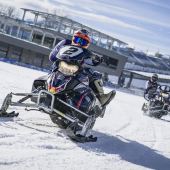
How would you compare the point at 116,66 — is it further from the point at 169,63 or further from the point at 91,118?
the point at 91,118

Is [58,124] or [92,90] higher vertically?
[92,90]

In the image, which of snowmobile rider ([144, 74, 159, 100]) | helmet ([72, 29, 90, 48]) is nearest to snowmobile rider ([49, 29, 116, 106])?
helmet ([72, 29, 90, 48])

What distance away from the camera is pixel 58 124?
8.03 metres

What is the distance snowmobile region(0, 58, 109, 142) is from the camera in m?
7.16

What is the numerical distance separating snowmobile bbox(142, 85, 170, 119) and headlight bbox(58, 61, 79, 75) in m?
9.26

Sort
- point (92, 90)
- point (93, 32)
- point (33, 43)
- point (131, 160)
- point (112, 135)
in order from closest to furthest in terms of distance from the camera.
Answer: point (131, 160) < point (92, 90) < point (112, 135) < point (33, 43) < point (93, 32)

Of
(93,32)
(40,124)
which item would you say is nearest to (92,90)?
(40,124)

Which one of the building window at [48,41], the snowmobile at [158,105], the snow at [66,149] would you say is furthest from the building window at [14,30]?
the snow at [66,149]

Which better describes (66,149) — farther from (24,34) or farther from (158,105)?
(24,34)

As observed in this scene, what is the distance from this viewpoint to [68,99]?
24.3 ft

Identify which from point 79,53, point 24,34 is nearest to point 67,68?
point 79,53

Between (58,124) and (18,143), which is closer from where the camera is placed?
(18,143)

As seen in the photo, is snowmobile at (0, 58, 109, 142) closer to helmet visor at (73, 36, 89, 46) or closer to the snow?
the snow

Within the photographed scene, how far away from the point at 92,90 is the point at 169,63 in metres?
72.0
